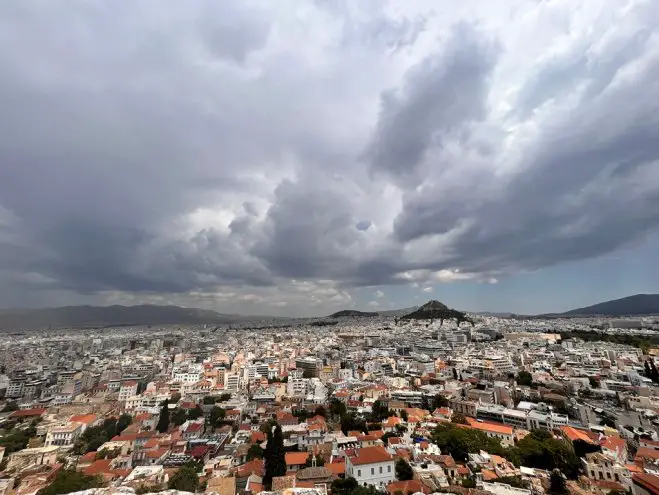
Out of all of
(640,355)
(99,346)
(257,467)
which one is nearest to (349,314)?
(99,346)

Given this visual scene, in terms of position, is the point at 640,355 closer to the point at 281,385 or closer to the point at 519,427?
the point at 519,427

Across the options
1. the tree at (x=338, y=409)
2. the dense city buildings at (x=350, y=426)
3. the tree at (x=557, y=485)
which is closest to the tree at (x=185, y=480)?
the dense city buildings at (x=350, y=426)

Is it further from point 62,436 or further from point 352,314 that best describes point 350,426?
point 352,314

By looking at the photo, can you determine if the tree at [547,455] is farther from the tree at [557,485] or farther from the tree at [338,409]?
the tree at [338,409]

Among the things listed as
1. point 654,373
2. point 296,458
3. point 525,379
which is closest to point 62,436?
point 296,458

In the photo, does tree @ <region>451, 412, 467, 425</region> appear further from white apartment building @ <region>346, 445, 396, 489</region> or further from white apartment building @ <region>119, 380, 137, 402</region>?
white apartment building @ <region>119, 380, 137, 402</region>

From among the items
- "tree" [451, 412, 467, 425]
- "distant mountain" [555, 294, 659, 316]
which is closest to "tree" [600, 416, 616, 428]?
"tree" [451, 412, 467, 425]
